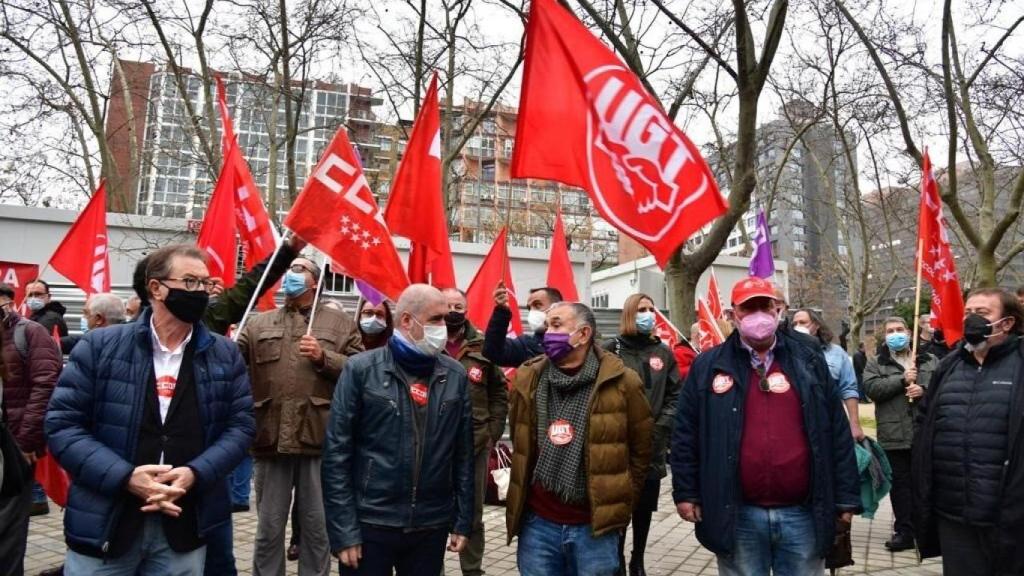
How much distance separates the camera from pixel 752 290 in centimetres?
364

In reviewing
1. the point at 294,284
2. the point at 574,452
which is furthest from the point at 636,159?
the point at 294,284

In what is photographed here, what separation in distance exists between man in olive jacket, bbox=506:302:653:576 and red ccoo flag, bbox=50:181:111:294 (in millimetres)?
6349

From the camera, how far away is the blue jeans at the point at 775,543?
3443 millimetres

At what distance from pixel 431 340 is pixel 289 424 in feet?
4.75

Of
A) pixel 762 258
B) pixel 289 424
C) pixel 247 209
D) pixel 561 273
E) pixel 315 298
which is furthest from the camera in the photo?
pixel 762 258

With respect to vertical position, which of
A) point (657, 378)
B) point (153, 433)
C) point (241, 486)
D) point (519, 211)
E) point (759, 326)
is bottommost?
point (241, 486)

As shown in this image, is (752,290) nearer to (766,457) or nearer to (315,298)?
(766,457)

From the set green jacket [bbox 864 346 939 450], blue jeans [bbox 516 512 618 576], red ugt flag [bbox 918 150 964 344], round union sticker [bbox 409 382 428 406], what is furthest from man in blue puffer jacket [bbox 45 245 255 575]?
red ugt flag [bbox 918 150 964 344]

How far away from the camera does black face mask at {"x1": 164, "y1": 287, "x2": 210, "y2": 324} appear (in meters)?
3.17

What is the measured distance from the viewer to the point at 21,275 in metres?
8.51

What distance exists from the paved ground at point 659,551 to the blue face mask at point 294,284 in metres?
2.11

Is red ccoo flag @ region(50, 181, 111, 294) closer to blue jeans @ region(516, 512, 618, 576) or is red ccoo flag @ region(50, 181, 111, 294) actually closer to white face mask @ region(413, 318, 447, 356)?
white face mask @ region(413, 318, 447, 356)

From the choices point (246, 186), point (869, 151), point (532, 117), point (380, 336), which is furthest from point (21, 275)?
point (869, 151)

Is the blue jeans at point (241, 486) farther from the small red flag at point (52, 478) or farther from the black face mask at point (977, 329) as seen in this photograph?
the black face mask at point (977, 329)
